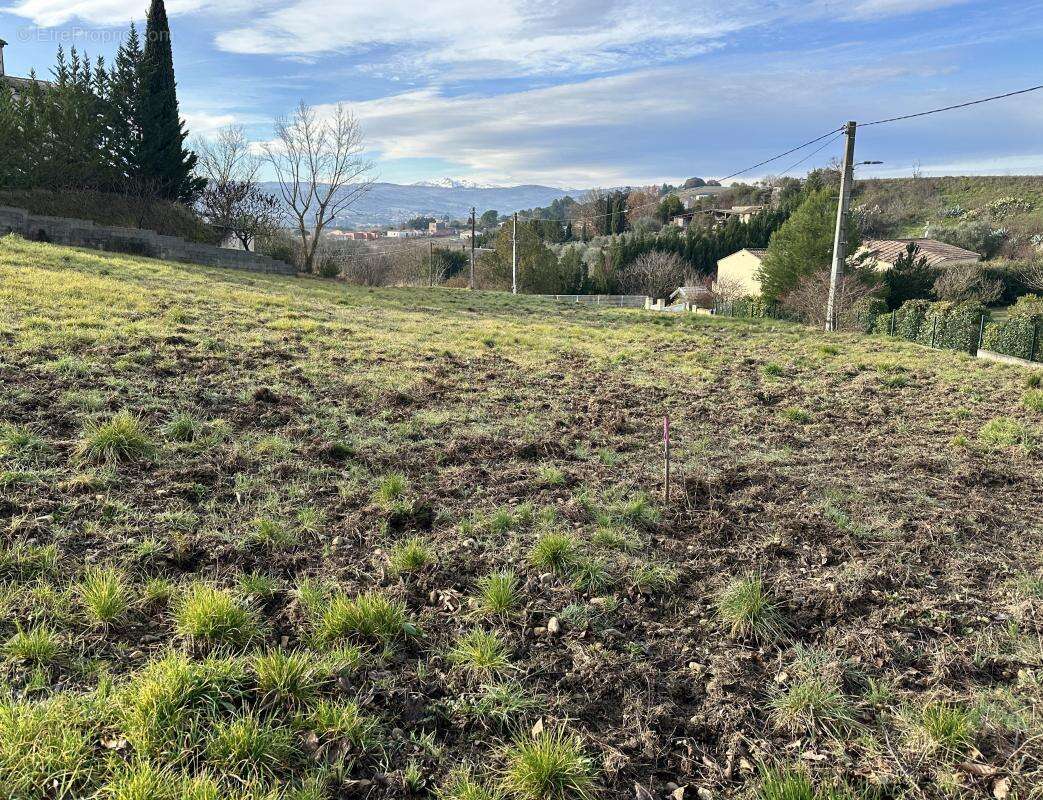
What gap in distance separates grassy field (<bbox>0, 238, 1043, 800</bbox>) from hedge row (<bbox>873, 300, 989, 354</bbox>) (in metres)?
8.48

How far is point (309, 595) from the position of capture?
3.22 meters

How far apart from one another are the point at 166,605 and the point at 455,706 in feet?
5.31

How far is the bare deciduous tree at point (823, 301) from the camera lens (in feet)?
68.4

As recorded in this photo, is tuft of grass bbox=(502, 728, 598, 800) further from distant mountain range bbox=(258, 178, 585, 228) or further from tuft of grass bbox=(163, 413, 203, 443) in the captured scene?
distant mountain range bbox=(258, 178, 585, 228)

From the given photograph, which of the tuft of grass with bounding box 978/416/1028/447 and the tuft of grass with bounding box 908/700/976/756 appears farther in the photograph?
the tuft of grass with bounding box 978/416/1028/447

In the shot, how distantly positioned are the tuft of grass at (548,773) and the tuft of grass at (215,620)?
142cm

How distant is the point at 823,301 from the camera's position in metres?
23.9

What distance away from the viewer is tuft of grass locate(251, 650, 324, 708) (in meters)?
2.55

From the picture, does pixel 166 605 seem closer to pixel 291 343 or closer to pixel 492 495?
pixel 492 495

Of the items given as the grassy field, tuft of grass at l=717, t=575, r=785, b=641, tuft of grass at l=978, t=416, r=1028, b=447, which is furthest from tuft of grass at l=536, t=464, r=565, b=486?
tuft of grass at l=978, t=416, r=1028, b=447

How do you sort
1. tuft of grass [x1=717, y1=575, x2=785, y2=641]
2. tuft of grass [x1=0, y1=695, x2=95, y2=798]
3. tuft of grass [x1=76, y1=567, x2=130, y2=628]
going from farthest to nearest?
tuft of grass [x1=717, y1=575, x2=785, y2=641]
tuft of grass [x1=76, y1=567, x2=130, y2=628]
tuft of grass [x1=0, y1=695, x2=95, y2=798]

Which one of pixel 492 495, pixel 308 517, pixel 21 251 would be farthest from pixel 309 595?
pixel 21 251

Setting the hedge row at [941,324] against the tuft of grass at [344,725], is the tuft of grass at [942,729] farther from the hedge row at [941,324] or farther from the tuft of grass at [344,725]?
the hedge row at [941,324]

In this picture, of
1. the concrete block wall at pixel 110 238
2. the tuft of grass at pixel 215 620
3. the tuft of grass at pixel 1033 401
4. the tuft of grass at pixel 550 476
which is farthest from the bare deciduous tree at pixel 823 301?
the concrete block wall at pixel 110 238
